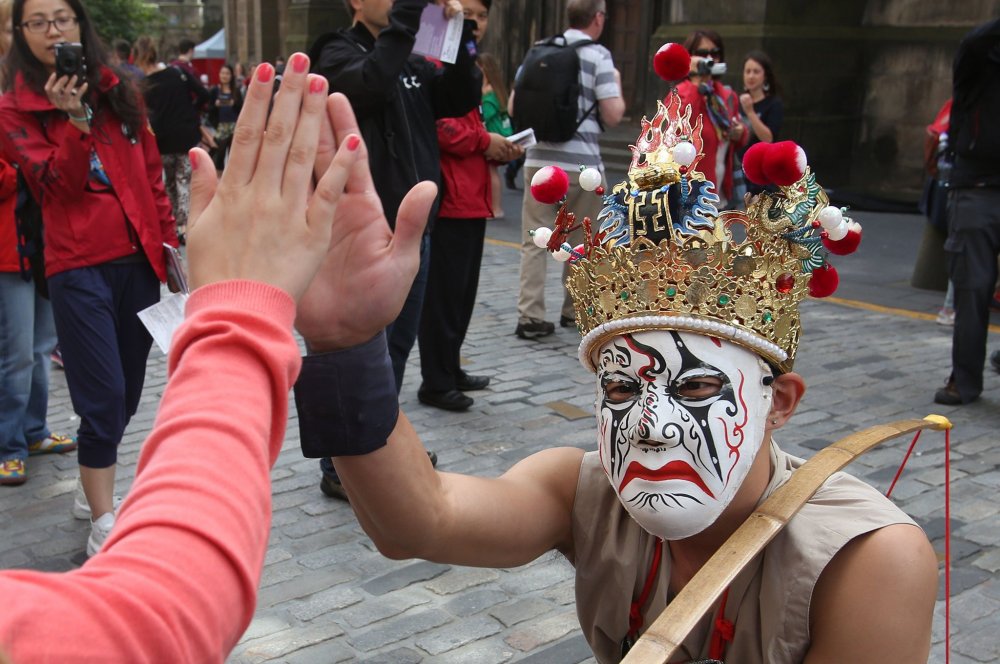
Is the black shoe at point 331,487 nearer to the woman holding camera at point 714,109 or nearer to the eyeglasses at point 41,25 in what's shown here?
the eyeglasses at point 41,25

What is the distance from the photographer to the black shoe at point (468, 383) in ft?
19.3

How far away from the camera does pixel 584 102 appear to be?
22.7 ft

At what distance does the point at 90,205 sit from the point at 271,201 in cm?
307

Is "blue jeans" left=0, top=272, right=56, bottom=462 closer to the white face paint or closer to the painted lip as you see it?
the white face paint

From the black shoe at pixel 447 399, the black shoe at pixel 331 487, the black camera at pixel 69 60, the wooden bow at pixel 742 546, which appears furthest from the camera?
the black shoe at pixel 447 399

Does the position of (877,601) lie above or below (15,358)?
above

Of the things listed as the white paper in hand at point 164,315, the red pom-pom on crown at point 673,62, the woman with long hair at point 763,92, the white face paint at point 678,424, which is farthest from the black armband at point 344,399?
the woman with long hair at point 763,92

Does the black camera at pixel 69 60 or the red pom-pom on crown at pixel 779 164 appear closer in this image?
the red pom-pom on crown at pixel 779 164

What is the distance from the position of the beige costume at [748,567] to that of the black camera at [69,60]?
7.99ft

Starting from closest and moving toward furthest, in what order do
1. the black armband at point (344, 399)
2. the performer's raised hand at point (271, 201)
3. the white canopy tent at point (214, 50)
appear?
the performer's raised hand at point (271, 201) → the black armband at point (344, 399) → the white canopy tent at point (214, 50)

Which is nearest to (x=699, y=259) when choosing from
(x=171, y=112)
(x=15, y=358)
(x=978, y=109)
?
(x=15, y=358)

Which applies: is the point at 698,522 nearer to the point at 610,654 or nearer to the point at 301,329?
the point at 610,654

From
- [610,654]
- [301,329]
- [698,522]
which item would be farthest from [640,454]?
[301,329]

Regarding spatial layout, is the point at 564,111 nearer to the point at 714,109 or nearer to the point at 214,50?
the point at 714,109
